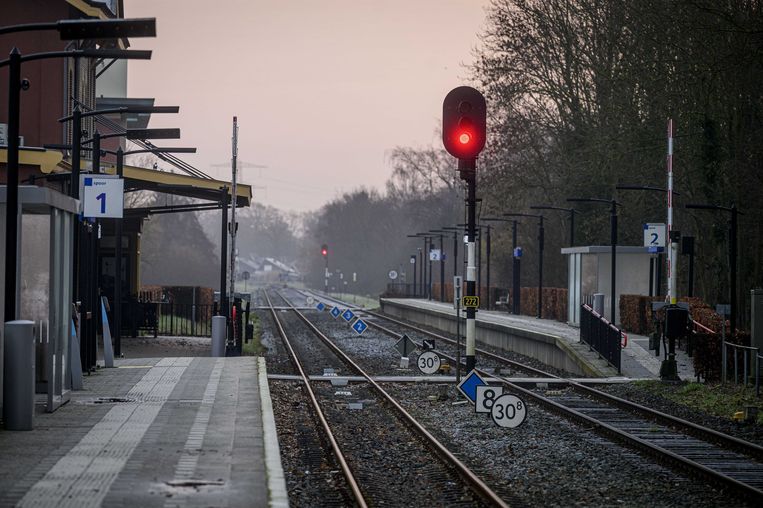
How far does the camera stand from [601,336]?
28047 millimetres

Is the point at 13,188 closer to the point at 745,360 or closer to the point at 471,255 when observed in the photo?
the point at 471,255

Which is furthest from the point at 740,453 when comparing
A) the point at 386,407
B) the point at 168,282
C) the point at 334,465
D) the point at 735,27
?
the point at 168,282

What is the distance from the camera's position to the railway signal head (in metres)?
17.6

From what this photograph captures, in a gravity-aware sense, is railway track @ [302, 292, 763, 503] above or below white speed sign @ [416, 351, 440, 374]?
below

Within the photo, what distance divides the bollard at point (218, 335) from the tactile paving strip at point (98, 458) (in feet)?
35.2

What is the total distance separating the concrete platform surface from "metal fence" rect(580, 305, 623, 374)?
392 inches

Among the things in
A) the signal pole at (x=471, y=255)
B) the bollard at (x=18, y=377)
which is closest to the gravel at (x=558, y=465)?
the signal pole at (x=471, y=255)

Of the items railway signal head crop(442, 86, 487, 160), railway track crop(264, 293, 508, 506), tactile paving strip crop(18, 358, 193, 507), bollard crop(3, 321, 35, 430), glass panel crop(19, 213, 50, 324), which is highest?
railway signal head crop(442, 86, 487, 160)

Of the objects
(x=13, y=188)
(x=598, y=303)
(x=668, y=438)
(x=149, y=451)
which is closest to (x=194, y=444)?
(x=149, y=451)

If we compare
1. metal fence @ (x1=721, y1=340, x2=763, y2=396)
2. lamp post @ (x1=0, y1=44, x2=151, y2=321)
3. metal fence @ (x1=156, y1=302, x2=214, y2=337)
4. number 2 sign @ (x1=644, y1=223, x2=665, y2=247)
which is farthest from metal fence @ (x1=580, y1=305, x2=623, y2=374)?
lamp post @ (x1=0, y1=44, x2=151, y2=321)

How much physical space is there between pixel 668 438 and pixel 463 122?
5384 millimetres

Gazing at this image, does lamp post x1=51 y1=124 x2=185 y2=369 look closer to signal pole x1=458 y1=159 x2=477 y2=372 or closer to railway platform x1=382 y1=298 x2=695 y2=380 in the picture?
signal pole x1=458 y1=159 x2=477 y2=372

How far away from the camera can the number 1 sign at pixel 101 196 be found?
2094 cm

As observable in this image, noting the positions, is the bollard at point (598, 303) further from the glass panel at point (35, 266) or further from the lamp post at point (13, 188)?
the lamp post at point (13, 188)
